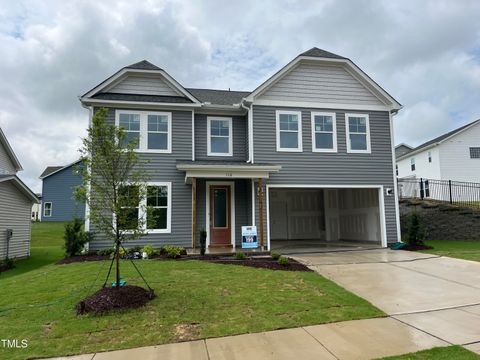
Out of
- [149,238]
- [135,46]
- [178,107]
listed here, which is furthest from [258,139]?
[135,46]

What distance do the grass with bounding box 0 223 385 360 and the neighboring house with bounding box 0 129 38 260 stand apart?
704 cm

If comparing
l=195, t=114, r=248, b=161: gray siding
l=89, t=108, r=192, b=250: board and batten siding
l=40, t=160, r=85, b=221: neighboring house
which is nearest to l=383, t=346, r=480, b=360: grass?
l=89, t=108, r=192, b=250: board and batten siding

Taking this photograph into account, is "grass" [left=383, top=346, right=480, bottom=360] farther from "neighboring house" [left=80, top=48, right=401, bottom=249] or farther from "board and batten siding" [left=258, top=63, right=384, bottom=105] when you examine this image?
"board and batten siding" [left=258, top=63, right=384, bottom=105]

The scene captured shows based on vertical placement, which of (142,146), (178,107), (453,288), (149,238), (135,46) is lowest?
(453,288)

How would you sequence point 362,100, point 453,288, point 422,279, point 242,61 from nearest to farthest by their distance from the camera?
point 453,288
point 422,279
point 362,100
point 242,61

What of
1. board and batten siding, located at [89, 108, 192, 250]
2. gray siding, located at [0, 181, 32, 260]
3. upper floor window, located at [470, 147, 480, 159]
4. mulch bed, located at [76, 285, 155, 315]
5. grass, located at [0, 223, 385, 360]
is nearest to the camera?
grass, located at [0, 223, 385, 360]

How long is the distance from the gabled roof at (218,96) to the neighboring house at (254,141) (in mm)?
215

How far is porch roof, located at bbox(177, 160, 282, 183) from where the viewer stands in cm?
1159

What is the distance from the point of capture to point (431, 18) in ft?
44.1

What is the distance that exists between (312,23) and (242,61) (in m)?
3.58

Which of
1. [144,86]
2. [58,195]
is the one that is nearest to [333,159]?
[144,86]

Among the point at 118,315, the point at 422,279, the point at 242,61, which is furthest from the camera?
the point at 242,61

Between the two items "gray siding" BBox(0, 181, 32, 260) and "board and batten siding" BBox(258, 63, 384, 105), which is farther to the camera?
"gray siding" BBox(0, 181, 32, 260)

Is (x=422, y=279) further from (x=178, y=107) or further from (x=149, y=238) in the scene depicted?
(x=178, y=107)
